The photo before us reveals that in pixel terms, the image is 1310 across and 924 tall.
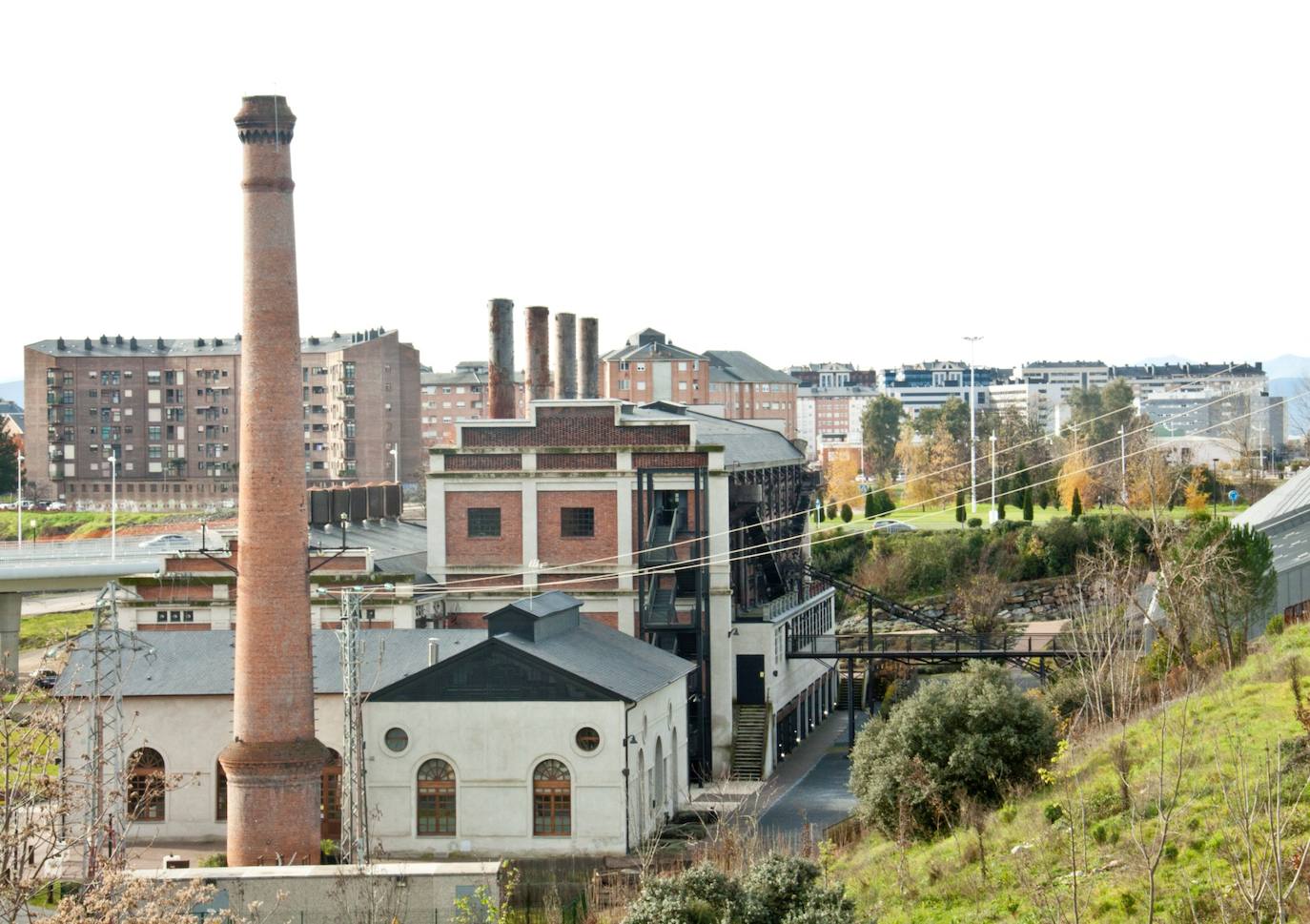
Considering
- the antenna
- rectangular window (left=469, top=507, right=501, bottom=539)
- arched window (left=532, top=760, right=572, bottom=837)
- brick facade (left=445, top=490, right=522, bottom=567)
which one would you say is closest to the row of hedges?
brick facade (left=445, top=490, right=522, bottom=567)

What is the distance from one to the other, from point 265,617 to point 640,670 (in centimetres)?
943

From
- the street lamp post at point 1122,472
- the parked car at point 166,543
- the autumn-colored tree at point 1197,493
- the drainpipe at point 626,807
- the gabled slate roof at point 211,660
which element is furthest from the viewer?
the autumn-colored tree at point 1197,493

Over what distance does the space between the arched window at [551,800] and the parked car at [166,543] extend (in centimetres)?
2788

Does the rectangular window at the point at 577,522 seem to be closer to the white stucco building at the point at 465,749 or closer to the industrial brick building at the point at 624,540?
the industrial brick building at the point at 624,540

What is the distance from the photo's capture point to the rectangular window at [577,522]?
42281 mm

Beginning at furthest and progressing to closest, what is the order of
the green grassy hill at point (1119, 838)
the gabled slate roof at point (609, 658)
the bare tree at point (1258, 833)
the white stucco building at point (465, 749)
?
the gabled slate roof at point (609, 658) → the white stucco building at point (465, 749) → the green grassy hill at point (1119, 838) → the bare tree at point (1258, 833)

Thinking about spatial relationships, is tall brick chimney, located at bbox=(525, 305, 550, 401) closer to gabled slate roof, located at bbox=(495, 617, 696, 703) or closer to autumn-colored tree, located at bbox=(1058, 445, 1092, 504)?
gabled slate roof, located at bbox=(495, 617, 696, 703)

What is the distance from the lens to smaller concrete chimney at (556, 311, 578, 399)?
54344 millimetres

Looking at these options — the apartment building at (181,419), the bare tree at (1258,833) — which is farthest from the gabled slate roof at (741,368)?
the bare tree at (1258,833)

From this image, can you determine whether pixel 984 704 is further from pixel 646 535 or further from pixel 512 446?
pixel 512 446

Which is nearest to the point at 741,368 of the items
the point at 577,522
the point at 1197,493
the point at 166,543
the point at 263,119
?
the point at 1197,493

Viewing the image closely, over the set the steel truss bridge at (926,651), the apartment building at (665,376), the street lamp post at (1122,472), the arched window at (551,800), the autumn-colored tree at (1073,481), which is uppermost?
the apartment building at (665,376)

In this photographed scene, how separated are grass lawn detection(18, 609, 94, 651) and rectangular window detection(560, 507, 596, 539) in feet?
109

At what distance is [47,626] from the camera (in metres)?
73.8
